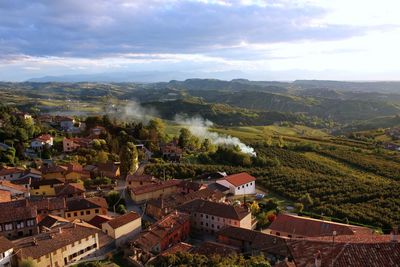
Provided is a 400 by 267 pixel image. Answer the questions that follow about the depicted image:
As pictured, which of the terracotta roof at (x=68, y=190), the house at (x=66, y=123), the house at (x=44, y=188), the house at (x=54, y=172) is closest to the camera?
the terracotta roof at (x=68, y=190)

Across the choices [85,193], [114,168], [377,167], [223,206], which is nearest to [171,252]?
[223,206]

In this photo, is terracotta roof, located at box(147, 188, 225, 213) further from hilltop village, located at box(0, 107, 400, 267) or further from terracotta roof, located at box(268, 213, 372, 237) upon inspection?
terracotta roof, located at box(268, 213, 372, 237)

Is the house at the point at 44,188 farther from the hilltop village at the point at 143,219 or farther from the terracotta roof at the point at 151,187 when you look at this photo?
the terracotta roof at the point at 151,187

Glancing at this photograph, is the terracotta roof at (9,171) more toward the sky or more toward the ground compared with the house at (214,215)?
more toward the sky

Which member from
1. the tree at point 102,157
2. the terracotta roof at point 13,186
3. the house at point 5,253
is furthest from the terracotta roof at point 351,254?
the tree at point 102,157

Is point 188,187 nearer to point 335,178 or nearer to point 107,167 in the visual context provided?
point 107,167

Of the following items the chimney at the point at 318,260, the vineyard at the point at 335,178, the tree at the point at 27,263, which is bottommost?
the vineyard at the point at 335,178

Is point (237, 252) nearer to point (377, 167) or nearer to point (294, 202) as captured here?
point (294, 202)
